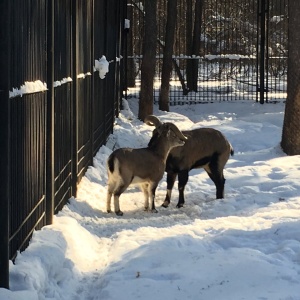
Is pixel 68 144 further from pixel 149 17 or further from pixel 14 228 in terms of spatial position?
pixel 149 17

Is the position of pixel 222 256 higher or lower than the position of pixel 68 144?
lower

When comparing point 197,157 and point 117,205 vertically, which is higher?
point 197,157

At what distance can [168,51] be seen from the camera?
24.9m

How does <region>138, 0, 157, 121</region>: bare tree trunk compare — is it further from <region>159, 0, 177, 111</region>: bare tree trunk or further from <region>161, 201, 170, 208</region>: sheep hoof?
<region>161, 201, 170, 208</region>: sheep hoof

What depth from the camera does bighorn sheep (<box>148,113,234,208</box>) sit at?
35.8ft

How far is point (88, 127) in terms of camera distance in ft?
39.5

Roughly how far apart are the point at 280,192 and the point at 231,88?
23.6m

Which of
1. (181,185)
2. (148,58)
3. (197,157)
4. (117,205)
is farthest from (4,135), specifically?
(148,58)

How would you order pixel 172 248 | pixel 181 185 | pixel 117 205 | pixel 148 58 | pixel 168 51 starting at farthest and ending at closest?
pixel 168 51 → pixel 148 58 → pixel 181 185 → pixel 117 205 → pixel 172 248

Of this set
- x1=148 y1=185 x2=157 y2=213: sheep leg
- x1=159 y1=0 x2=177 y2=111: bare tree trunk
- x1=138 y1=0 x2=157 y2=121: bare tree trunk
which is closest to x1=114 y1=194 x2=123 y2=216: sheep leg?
x1=148 y1=185 x2=157 y2=213: sheep leg

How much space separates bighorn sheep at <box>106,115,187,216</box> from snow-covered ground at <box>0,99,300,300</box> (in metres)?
0.30

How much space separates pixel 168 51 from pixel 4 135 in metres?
20.1

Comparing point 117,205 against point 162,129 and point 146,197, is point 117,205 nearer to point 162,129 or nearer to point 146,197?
point 146,197

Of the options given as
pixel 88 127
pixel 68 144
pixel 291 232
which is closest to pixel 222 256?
pixel 291 232
